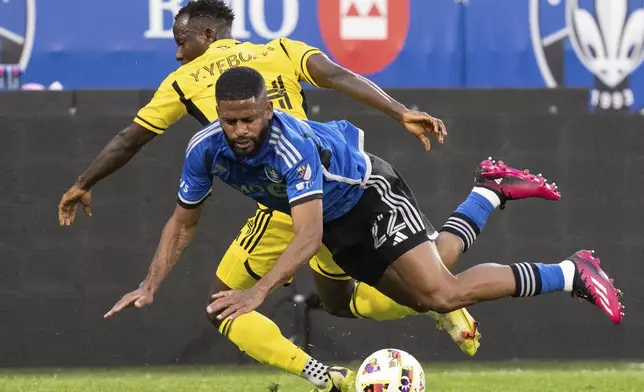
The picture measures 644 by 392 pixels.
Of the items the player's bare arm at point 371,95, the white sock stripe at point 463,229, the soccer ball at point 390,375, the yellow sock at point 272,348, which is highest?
the player's bare arm at point 371,95

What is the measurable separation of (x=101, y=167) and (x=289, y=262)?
199 cm

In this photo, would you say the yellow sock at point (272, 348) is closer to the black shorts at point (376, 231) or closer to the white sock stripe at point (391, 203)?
the black shorts at point (376, 231)

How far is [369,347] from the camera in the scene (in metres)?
10.6

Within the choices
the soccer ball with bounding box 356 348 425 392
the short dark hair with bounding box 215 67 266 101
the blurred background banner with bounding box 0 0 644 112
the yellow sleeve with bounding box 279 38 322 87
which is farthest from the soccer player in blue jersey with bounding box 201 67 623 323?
the blurred background banner with bounding box 0 0 644 112

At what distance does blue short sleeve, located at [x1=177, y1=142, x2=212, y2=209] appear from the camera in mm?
6859

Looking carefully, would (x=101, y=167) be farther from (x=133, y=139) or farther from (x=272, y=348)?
(x=272, y=348)

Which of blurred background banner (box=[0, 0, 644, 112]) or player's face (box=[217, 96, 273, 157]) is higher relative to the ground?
player's face (box=[217, 96, 273, 157])

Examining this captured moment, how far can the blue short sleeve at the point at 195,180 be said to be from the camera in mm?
6859

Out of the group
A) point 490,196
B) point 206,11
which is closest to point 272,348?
point 490,196

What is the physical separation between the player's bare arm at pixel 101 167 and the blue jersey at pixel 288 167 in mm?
1032

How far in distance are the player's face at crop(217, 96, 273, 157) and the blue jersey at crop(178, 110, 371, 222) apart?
103mm

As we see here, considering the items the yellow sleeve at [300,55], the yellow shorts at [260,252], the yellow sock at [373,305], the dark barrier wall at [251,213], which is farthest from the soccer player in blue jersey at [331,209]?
the dark barrier wall at [251,213]

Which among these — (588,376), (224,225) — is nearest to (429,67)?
(224,225)

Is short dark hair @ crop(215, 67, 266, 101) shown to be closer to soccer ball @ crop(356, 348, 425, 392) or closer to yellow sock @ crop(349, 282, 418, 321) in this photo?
soccer ball @ crop(356, 348, 425, 392)
